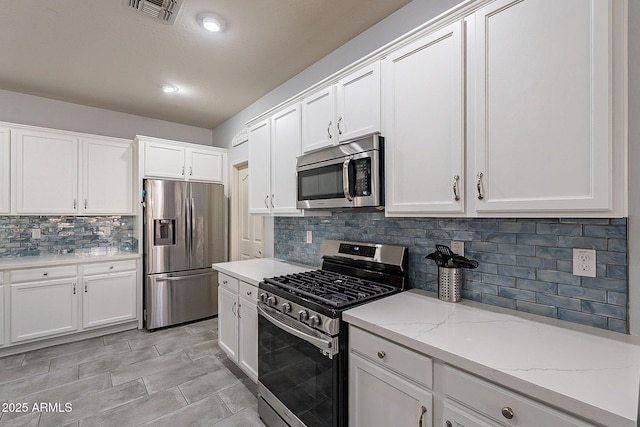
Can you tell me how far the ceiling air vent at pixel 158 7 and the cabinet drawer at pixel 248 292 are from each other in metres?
2.02

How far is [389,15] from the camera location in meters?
2.10

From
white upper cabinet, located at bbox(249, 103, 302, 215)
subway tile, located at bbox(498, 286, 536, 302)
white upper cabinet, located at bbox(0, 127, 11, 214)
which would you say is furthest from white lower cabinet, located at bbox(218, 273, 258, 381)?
white upper cabinet, located at bbox(0, 127, 11, 214)

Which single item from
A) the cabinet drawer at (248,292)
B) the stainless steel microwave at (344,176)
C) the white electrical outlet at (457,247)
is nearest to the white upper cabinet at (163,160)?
the cabinet drawer at (248,292)

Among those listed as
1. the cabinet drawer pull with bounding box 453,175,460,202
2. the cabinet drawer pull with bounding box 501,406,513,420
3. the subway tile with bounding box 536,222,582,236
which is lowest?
the cabinet drawer pull with bounding box 501,406,513,420

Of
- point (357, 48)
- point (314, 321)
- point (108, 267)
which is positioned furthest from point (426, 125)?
point (108, 267)

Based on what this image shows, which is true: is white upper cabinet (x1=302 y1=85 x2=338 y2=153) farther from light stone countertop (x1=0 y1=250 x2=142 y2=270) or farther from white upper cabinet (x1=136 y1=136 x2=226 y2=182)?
light stone countertop (x1=0 y1=250 x2=142 y2=270)

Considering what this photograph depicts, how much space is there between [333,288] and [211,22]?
210 centimetres

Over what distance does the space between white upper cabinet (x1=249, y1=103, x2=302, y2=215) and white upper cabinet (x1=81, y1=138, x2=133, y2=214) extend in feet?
6.41

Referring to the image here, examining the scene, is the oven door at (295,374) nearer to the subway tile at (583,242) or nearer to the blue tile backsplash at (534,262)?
the blue tile backsplash at (534,262)

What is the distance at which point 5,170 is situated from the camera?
3.06m

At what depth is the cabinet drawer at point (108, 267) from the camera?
10.9 ft

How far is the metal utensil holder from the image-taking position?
159 centimetres

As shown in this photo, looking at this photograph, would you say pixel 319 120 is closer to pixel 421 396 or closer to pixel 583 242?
pixel 583 242

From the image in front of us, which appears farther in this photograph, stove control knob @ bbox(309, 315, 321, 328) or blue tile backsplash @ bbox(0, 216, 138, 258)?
blue tile backsplash @ bbox(0, 216, 138, 258)
